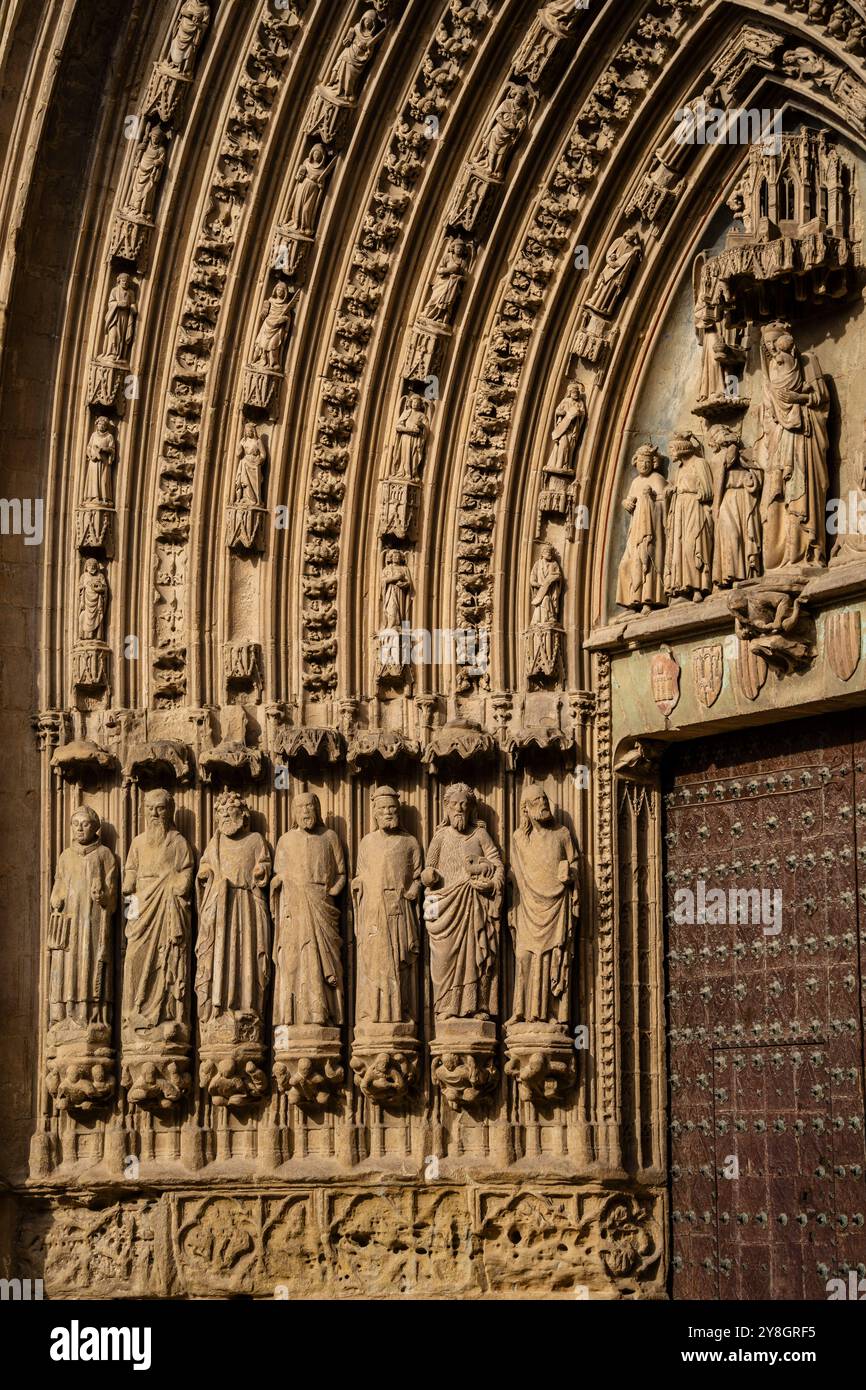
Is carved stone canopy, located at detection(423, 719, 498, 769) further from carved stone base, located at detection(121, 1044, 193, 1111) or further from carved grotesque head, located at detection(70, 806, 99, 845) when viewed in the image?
carved stone base, located at detection(121, 1044, 193, 1111)

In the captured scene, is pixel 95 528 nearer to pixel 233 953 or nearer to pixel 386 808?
pixel 386 808

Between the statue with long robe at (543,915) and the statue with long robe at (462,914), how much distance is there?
0.14m

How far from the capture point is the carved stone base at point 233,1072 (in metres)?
14.2

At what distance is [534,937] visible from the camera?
1413 cm

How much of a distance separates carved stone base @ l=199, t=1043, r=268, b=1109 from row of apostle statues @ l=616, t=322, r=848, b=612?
3.30m

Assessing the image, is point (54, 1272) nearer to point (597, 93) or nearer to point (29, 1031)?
point (29, 1031)

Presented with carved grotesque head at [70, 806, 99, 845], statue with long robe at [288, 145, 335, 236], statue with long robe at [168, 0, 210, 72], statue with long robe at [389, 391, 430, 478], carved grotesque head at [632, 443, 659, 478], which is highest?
statue with long robe at [168, 0, 210, 72]

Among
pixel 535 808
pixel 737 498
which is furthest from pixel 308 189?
pixel 535 808

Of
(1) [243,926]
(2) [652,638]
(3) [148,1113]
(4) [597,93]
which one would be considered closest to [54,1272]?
(3) [148,1113]

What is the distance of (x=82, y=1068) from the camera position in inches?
566

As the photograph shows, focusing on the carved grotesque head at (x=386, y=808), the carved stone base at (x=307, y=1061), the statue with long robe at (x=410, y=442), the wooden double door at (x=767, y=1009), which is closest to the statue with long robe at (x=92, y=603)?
the statue with long robe at (x=410, y=442)

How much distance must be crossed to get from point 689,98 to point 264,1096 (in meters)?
6.00

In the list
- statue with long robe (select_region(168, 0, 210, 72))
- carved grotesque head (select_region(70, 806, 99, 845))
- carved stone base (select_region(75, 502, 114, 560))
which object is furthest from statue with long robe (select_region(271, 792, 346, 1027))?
statue with long robe (select_region(168, 0, 210, 72))

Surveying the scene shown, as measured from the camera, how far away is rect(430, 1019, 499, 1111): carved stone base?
14000mm
